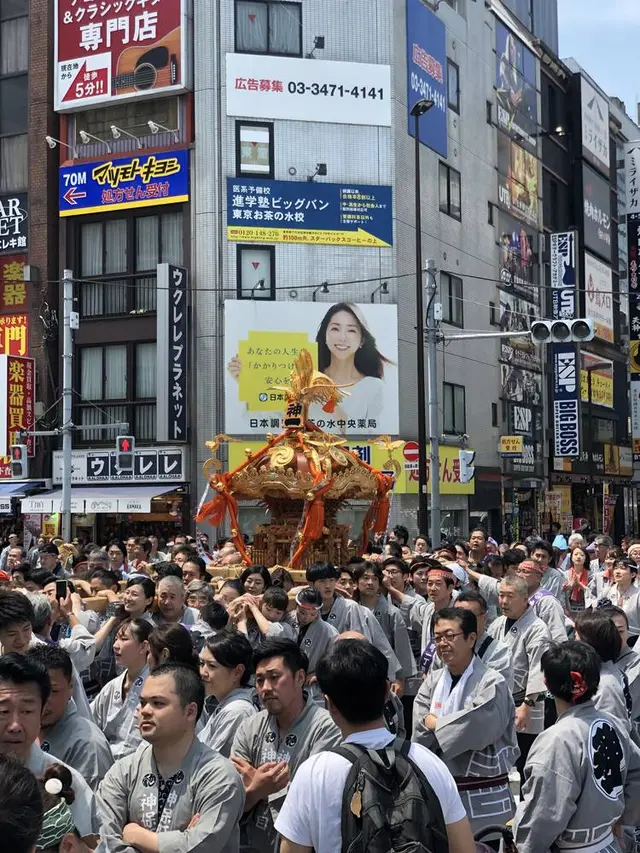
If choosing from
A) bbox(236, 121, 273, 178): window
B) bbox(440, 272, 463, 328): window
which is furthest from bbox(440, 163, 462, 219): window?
bbox(236, 121, 273, 178): window

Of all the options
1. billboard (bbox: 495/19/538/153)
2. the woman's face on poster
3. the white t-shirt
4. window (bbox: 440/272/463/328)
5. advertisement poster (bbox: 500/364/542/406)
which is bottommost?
the white t-shirt

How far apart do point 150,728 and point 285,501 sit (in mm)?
12720

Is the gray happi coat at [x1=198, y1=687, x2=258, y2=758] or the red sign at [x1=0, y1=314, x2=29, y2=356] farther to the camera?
the red sign at [x1=0, y1=314, x2=29, y2=356]

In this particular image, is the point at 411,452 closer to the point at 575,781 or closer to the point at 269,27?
the point at 269,27

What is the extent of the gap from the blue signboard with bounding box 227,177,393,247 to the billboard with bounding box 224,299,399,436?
72.8 inches

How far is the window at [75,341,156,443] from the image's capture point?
29.8 m

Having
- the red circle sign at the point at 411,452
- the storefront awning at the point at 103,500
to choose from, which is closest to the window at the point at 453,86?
the storefront awning at the point at 103,500

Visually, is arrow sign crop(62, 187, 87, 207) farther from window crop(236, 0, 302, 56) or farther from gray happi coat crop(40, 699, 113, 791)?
gray happi coat crop(40, 699, 113, 791)

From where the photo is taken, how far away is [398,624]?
9984mm

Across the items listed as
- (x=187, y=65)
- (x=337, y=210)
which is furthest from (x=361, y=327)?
(x=187, y=65)

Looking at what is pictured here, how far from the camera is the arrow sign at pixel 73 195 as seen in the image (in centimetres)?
3047

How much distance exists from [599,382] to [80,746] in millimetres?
44204

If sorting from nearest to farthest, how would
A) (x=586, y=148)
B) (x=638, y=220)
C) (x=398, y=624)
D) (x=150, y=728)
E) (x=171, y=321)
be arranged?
(x=150, y=728), (x=398, y=624), (x=171, y=321), (x=638, y=220), (x=586, y=148)

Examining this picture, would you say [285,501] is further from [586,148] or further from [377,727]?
[586,148]
